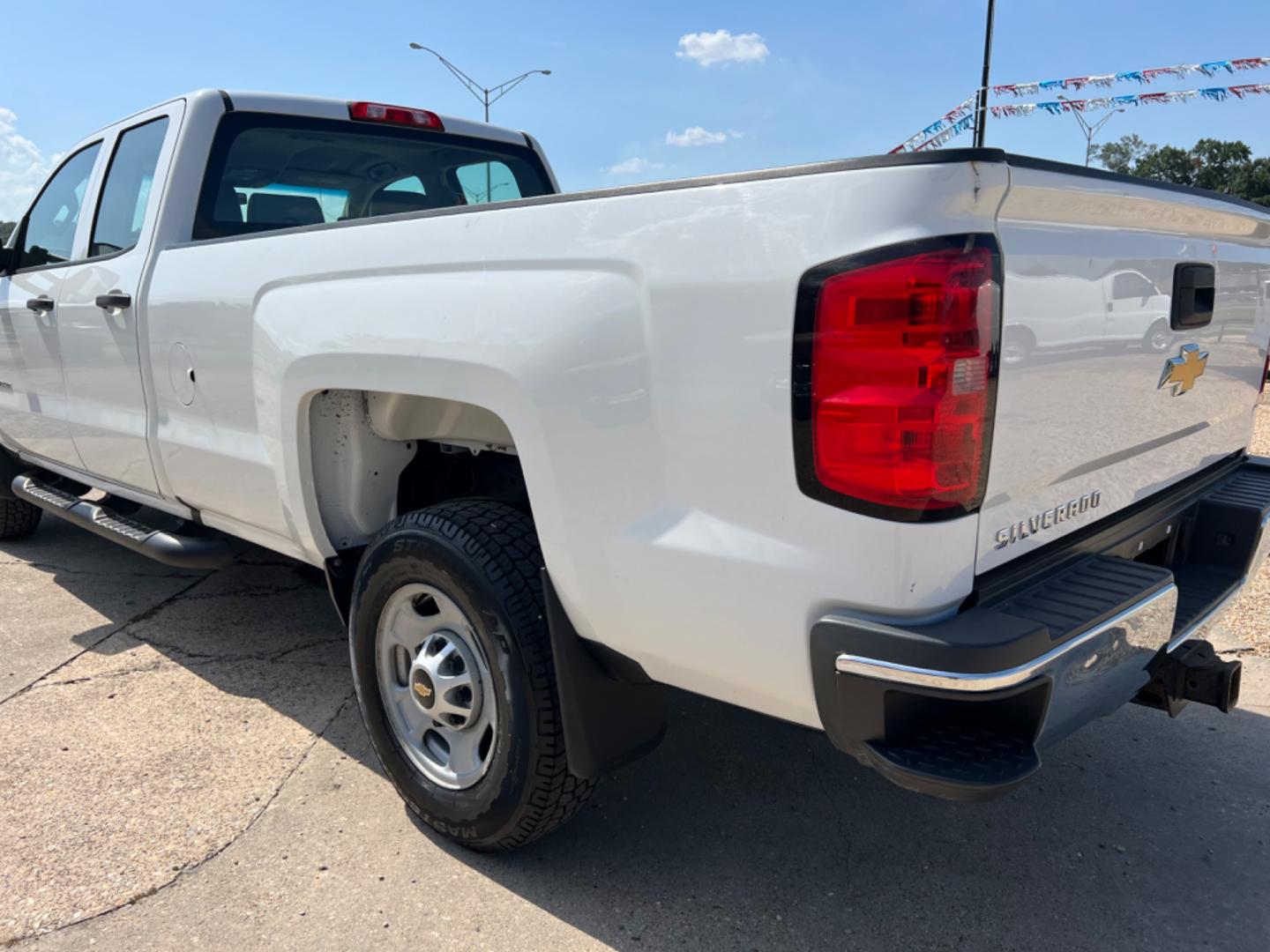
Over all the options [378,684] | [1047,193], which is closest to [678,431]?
[1047,193]

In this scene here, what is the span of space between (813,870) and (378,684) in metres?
1.28

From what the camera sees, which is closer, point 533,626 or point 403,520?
point 533,626

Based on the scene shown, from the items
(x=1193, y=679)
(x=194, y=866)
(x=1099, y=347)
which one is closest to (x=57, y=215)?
(x=194, y=866)

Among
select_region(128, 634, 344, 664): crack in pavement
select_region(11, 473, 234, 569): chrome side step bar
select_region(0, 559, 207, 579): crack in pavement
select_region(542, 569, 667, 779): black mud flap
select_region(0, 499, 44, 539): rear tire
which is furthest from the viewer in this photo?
select_region(0, 499, 44, 539): rear tire

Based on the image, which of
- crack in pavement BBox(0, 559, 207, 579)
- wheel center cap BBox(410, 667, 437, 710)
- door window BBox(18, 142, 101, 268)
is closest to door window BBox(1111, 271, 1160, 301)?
wheel center cap BBox(410, 667, 437, 710)

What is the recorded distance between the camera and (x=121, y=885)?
2484 millimetres

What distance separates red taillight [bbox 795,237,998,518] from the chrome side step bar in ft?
8.52

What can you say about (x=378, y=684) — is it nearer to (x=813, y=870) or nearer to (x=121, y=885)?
(x=121, y=885)

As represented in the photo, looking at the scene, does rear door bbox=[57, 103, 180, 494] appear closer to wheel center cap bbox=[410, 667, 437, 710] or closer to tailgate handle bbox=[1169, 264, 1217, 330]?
wheel center cap bbox=[410, 667, 437, 710]

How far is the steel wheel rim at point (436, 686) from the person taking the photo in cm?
246

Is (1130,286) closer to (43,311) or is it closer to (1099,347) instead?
(1099,347)

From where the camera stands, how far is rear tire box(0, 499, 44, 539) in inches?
219

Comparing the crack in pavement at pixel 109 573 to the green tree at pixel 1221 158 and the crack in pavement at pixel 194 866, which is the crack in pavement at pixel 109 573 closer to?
the crack in pavement at pixel 194 866

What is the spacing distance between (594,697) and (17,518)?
192 inches
